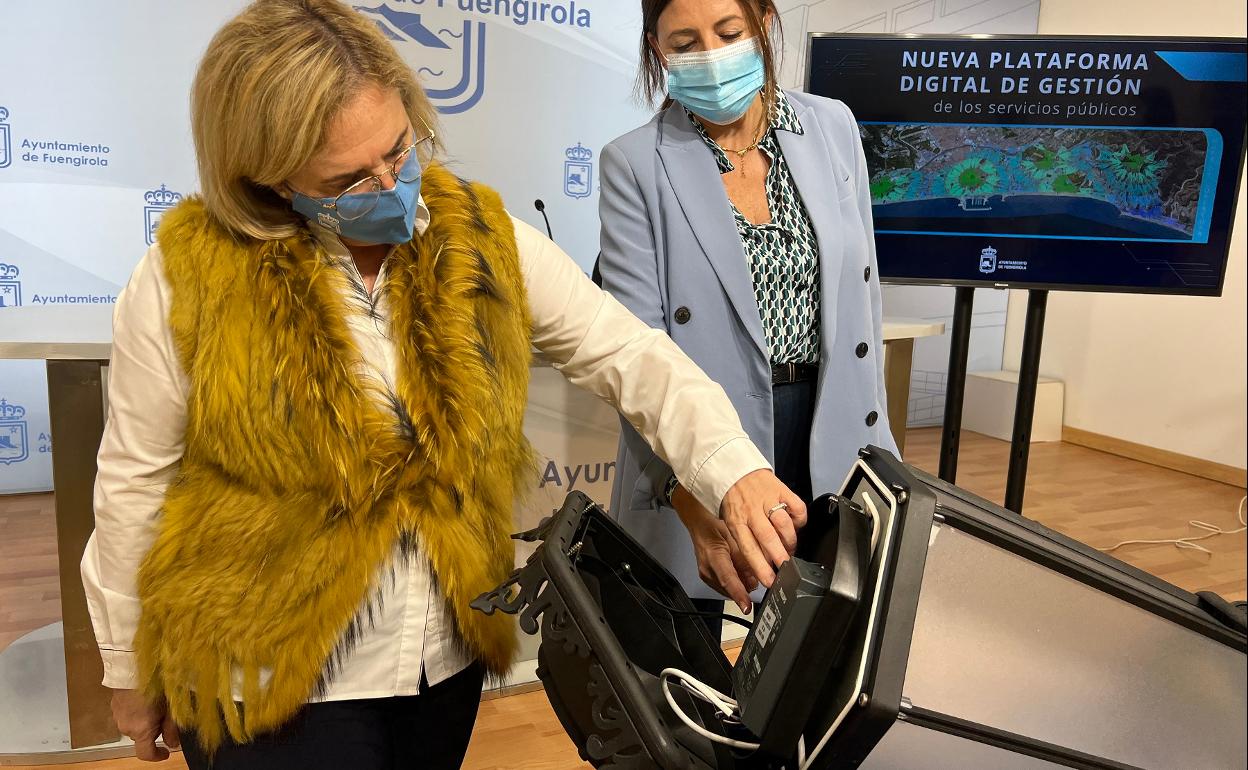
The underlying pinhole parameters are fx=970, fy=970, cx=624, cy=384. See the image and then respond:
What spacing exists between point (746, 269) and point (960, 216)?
1.43 metres

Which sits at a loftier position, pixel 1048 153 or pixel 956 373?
pixel 1048 153

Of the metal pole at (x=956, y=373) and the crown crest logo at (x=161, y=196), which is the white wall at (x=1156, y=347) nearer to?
the metal pole at (x=956, y=373)

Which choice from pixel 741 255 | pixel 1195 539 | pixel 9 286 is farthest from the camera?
pixel 1195 539

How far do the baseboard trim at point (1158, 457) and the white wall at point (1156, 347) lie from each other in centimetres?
3

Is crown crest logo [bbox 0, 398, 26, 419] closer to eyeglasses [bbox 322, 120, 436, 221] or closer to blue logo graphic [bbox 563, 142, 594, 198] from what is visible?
blue logo graphic [bbox 563, 142, 594, 198]

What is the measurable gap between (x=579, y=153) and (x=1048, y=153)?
2.79 m

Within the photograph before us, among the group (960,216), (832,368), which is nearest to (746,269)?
(832,368)

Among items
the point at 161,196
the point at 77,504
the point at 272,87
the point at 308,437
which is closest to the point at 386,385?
the point at 308,437

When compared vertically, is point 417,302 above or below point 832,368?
above

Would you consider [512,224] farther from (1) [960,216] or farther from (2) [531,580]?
(1) [960,216]

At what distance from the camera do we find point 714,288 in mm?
1446

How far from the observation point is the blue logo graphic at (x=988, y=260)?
2.65 metres

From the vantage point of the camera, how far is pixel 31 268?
4008mm

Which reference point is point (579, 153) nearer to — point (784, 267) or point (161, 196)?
point (161, 196)
